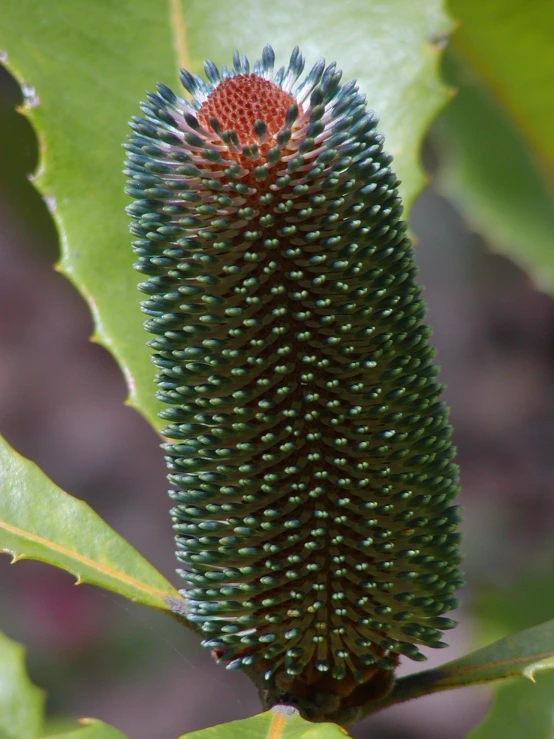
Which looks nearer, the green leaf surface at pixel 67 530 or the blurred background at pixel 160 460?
the green leaf surface at pixel 67 530

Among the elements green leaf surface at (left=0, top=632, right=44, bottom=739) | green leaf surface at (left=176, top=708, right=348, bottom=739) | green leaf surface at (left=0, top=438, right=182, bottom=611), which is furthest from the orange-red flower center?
green leaf surface at (left=0, top=632, right=44, bottom=739)

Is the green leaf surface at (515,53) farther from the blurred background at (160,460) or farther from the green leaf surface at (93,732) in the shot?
the blurred background at (160,460)

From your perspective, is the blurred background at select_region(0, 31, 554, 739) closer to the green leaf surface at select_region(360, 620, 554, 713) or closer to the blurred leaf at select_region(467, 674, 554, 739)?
the blurred leaf at select_region(467, 674, 554, 739)

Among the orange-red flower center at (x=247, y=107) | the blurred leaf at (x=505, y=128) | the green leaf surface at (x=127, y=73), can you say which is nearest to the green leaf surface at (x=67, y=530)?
the green leaf surface at (x=127, y=73)

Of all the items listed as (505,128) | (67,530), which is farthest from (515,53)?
(67,530)

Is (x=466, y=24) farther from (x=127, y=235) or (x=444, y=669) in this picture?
(x=444, y=669)

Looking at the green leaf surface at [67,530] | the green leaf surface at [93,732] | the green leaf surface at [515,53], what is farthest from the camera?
the green leaf surface at [515,53]

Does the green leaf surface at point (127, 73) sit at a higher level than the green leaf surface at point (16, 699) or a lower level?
higher

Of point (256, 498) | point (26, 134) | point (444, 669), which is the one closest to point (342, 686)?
point (444, 669)
